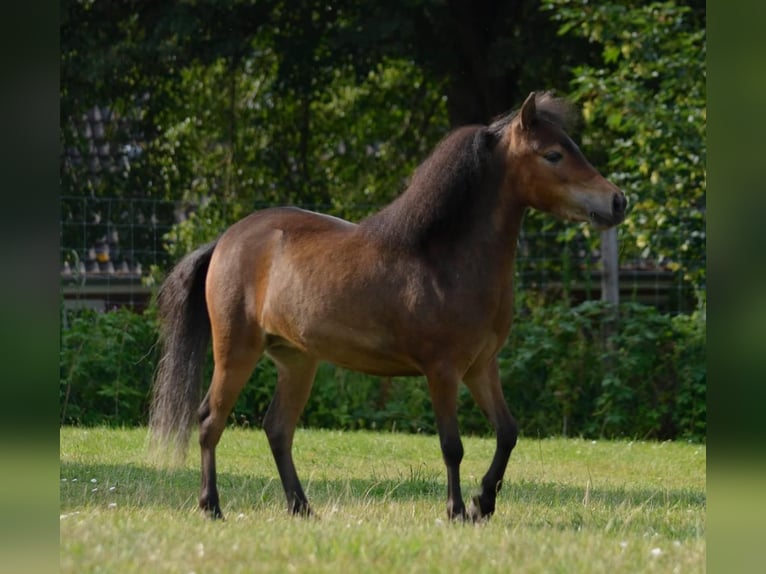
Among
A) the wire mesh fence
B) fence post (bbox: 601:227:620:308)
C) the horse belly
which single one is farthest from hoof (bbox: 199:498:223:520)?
fence post (bbox: 601:227:620:308)

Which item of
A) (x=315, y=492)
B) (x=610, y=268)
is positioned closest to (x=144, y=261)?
(x=610, y=268)

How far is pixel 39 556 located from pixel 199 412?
162 inches

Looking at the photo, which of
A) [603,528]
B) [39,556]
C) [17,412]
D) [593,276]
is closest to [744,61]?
[17,412]

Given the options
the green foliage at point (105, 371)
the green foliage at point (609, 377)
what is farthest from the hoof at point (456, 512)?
the green foliage at point (105, 371)

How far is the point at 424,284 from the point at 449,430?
0.76 metres

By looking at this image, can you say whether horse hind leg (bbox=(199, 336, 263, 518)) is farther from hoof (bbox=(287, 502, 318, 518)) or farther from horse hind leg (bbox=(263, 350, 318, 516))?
hoof (bbox=(287, 502, 318, 518))

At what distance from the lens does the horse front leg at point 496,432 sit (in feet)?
20.2

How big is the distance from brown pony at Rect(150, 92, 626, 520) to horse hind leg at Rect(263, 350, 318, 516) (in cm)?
1

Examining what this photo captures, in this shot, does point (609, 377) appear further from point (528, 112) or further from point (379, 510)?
point (528, 112)

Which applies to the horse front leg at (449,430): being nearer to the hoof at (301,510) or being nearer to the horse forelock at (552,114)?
the hoof at (301,510)

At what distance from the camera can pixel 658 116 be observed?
39.9 ft

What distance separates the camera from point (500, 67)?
1561cm

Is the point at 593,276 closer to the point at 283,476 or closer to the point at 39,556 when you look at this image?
the point at 283,476

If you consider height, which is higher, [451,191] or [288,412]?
[451,191]
